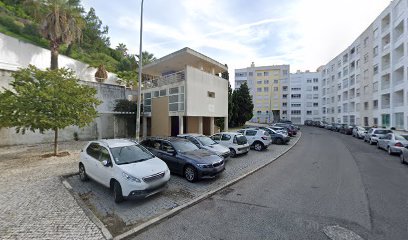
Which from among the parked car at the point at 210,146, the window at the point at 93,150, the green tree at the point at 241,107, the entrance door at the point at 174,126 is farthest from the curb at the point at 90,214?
the green tree at the point at 241,107

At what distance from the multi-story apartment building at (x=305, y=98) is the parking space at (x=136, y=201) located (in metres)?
67.0

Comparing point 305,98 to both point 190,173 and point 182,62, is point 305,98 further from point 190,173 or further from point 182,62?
point 190,173

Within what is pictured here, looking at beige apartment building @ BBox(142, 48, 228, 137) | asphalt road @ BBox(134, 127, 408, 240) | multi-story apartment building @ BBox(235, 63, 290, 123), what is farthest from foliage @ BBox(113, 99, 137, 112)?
multi-story apartment building @ BBox(235, 63, 290, 123)

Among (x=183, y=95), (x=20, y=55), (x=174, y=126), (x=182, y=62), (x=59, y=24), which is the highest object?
(x=59, y=24)

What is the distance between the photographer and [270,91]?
217ft

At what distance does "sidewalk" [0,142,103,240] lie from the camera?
424cm

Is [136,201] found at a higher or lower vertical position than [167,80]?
lower

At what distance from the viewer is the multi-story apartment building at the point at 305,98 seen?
222 ft

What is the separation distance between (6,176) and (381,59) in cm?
4304

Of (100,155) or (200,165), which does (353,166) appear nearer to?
(200,165)

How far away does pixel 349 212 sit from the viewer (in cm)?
515

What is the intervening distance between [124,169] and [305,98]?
73.6 metres

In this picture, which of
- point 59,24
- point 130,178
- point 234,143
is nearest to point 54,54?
point 59,24

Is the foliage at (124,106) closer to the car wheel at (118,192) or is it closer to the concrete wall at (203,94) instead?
the concrete wall at (203,94)
